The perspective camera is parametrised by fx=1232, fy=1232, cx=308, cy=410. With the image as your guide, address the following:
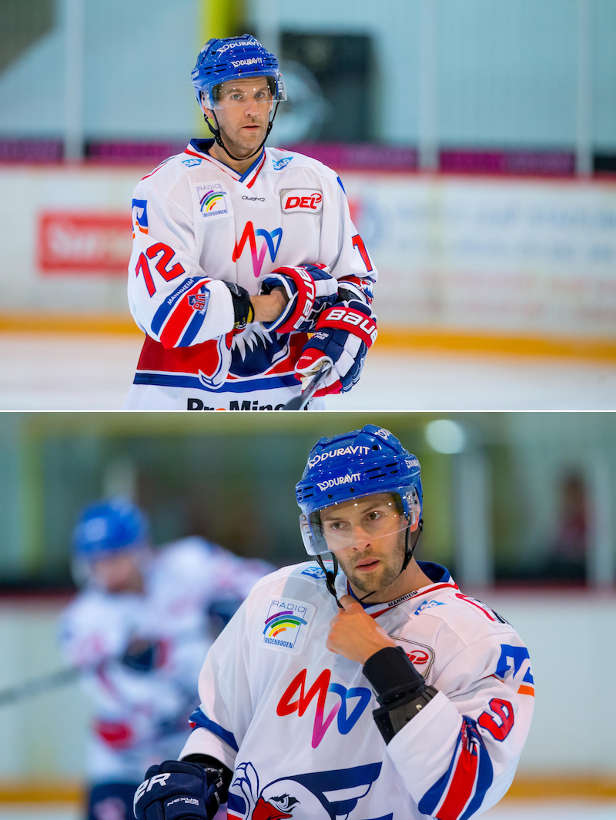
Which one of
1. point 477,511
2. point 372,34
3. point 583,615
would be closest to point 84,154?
point 372,34

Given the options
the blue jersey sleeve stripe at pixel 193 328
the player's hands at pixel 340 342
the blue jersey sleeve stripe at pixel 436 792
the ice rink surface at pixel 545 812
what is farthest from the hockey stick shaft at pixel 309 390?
the ice rink surface at pixel 545 812

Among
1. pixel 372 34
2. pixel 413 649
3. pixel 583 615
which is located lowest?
pixel 583 615

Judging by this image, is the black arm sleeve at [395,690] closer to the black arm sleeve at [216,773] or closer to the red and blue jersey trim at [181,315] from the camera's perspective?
the black arm sleeve at [216,773]

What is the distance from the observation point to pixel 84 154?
24.7 feet

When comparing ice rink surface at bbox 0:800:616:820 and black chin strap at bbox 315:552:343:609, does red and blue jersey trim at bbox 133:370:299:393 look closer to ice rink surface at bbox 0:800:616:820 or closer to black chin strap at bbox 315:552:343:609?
black chin strap at bbox 315:552:343:609

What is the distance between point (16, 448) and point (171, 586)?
2.03 meters

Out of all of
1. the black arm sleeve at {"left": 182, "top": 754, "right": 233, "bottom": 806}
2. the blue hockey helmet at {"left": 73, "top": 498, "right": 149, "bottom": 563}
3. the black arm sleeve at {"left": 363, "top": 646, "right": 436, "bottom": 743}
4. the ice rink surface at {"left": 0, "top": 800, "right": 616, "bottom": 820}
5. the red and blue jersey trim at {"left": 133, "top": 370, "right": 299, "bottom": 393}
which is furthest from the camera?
the ice rink surface at {"left": 0, "top": 800, "right": 616, "bottom": 820}

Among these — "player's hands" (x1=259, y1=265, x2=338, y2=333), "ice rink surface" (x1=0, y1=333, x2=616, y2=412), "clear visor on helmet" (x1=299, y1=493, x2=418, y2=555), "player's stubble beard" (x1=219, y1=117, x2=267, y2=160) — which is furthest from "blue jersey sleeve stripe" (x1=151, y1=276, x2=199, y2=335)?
"ice rink surface" (x1=0, y1=333, x2=616, y2=412)

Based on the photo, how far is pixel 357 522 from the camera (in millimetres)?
1683

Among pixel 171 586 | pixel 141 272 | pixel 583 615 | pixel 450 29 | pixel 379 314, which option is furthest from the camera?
pixel 450 29

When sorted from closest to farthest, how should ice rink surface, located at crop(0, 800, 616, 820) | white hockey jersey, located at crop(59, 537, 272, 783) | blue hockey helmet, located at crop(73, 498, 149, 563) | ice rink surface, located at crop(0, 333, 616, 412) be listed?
1. white hockey jersey, located at crop(59, 537, 272, 783)
2. blue hockey helmet, located at crop(73, 498, 149, 563)
3. ice rink surface, located at crop(0, 333, 616, 412)
4. ice rink surface, located at crop(0, 800, 616, 820)

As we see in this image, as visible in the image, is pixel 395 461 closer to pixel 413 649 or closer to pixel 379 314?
pixel 413 649

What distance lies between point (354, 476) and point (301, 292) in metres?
0.34

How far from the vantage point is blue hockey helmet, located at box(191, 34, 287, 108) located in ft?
6.02
